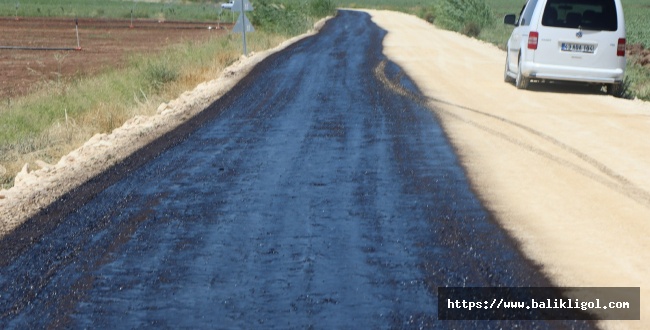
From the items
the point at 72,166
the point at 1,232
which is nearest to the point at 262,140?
the point at 72,166

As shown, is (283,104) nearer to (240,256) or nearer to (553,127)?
(553,127)

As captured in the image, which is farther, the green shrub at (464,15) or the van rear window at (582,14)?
the green shrub at (464,15)

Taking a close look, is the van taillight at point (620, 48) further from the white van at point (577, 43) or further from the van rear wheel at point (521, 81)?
the van rear wheel at point (521, 81)

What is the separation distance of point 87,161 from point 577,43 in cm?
1062

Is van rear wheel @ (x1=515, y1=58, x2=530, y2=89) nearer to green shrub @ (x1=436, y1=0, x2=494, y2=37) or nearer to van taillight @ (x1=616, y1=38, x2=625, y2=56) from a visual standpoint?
van taillight @ (x1=616, y1=38, x2=625, y2=56)

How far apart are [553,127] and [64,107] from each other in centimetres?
951

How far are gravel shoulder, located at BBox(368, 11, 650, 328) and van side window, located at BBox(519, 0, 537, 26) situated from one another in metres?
1.31

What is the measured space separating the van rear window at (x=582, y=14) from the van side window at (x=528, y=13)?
20.3 inches

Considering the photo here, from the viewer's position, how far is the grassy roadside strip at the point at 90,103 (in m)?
Answer: 14.5

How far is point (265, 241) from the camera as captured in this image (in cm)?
806

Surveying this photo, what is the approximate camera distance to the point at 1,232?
8625 millimetres

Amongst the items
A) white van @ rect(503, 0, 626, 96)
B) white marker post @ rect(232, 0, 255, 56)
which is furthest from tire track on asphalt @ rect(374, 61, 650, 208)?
white marker post @ rect(232, 0, 255, 56)

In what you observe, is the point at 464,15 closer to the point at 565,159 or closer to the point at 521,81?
the point at 521,81

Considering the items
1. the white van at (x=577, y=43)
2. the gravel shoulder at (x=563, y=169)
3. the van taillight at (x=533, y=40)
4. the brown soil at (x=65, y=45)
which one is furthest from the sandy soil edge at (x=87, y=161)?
the brown soil at (x=65, y=45)
